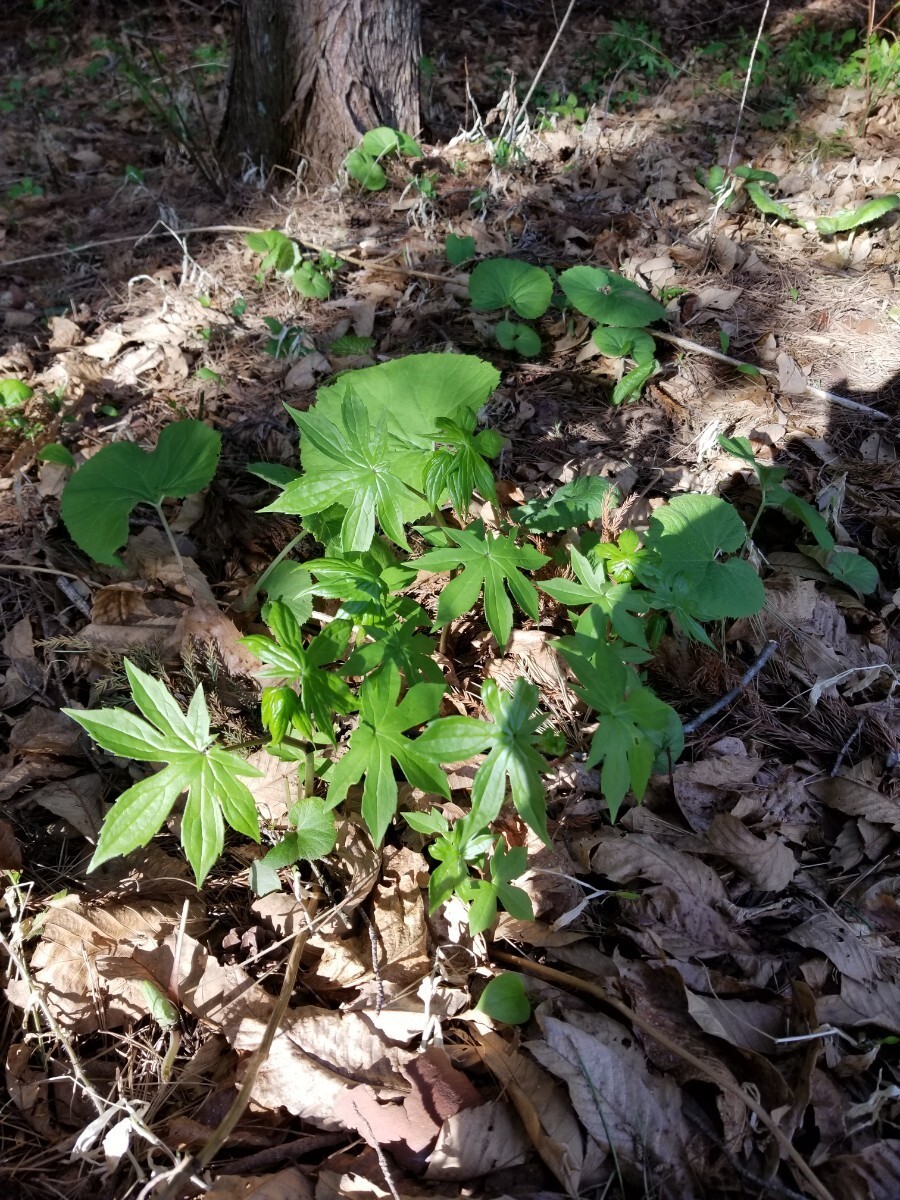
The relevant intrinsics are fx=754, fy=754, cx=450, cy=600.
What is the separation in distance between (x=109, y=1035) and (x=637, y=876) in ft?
3.49

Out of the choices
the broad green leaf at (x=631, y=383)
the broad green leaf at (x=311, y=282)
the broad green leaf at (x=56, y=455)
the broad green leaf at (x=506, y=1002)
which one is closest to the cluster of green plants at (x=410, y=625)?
the broad green leaf at (x=506, y=1002)

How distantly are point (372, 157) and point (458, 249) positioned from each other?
1113 millimetres

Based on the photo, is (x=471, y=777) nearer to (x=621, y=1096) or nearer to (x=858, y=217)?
(x=621, y=1096)

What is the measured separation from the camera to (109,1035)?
55.9 inches

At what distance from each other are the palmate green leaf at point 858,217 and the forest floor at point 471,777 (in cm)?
10

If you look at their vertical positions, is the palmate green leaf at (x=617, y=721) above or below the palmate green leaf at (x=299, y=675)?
below

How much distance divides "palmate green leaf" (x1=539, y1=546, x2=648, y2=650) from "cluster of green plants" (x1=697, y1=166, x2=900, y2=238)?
95.7 inches

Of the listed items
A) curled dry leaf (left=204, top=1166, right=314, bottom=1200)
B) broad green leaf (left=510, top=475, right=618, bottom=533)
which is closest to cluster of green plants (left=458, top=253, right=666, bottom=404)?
broad green leaf (left=510, top=475, right=618, bottom=533)

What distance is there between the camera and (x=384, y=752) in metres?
1.38

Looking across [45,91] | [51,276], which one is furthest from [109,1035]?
[45,91]

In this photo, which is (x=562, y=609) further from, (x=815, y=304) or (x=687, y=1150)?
(x=815, y=304)

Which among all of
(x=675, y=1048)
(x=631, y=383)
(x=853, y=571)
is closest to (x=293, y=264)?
(x=631, y=383)

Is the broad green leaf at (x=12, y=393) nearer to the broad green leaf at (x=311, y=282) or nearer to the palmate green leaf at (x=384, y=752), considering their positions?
the broad green leaf at (x=311, y=282)

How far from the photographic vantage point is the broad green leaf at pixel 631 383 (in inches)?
99.1
